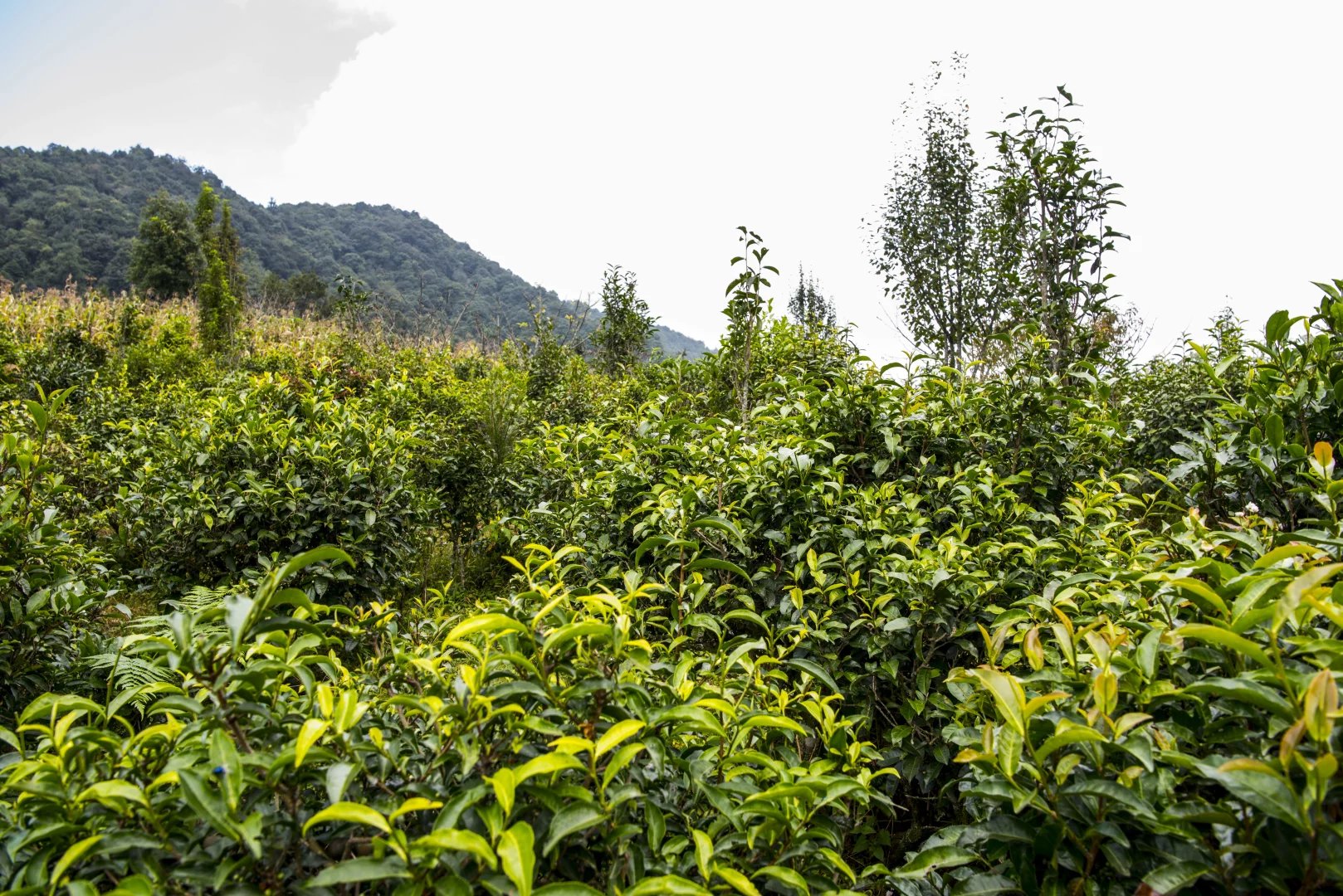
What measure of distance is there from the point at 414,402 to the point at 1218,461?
702 cm

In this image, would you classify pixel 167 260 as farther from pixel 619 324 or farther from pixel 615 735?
pixel 615 735

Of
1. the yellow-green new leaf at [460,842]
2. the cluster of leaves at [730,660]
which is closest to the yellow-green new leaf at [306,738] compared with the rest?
the cluster of leaves at [730,660]

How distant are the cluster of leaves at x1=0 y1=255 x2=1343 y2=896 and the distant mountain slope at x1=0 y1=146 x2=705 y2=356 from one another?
18313mm

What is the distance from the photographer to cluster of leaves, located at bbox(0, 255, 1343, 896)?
0.94 meters

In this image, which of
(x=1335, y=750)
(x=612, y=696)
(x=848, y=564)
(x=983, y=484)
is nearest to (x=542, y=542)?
(x=848, y=564)

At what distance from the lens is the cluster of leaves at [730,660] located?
3.07ft

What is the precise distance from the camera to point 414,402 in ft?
24.3

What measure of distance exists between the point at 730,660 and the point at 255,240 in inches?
2258

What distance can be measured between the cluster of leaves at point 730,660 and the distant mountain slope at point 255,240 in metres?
18.3

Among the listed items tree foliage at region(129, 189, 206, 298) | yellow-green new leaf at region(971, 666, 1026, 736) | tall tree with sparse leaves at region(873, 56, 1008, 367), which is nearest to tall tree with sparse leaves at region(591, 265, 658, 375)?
tall tree with sparse leaves at region(873, 56, 1008, 367)

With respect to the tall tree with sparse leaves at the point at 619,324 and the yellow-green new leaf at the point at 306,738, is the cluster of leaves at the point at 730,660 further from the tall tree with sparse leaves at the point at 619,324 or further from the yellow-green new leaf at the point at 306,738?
the tall tree with sparse leaves at the point at 619,324

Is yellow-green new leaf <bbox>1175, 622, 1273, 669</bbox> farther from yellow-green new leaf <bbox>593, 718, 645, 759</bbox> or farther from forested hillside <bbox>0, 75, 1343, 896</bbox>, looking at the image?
yellow-green new leaf <bbox>593, 718, 645, 759</bbox>

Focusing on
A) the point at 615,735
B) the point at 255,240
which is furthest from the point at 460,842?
the point at 255,240

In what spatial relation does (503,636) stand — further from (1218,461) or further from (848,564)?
(1218,461)
